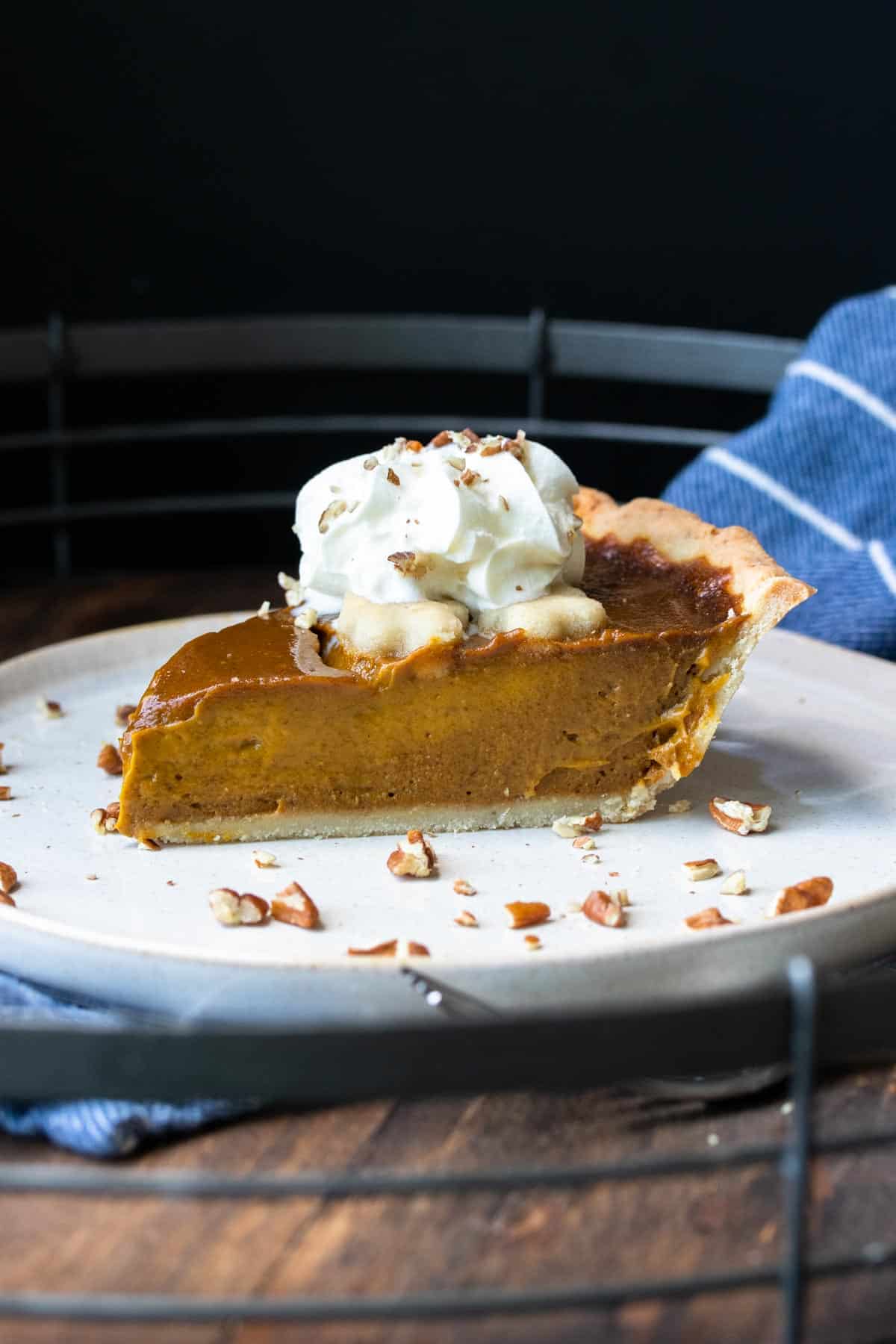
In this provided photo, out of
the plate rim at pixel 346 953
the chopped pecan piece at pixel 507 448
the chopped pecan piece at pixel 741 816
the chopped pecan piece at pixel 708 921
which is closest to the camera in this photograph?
the plate rim at pixel 346 953

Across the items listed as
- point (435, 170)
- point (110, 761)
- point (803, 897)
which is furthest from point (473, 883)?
point (435, 170)

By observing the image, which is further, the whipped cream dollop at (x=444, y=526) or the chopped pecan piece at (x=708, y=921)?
the whipped cream dollop at (x=444, y=526)

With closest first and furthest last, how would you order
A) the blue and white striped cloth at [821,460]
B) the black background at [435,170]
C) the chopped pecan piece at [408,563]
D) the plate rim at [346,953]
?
the plate rim at [346,953] < the chopped pecan piece at [408,563] < the blue and white striped cloth at [821,460] < the black background at [435,170]

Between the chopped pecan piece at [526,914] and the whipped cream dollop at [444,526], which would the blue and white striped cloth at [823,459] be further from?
the chopped pecan piece at [526,914]

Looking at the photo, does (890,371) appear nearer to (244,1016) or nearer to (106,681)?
(106,681)

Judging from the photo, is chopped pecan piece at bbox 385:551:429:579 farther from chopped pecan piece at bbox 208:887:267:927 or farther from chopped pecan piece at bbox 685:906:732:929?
chopped pecan piece at bbox 685:906:732:929

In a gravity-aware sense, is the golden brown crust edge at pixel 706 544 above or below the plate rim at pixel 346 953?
above

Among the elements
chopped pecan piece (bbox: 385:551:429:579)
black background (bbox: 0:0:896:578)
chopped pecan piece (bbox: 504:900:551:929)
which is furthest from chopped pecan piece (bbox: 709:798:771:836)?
black background (bbox: 0:0:896:578)

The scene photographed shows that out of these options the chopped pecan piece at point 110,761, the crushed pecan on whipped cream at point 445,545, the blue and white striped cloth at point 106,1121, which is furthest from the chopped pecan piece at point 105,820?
the blue and white striped cloth at point 106,1121
